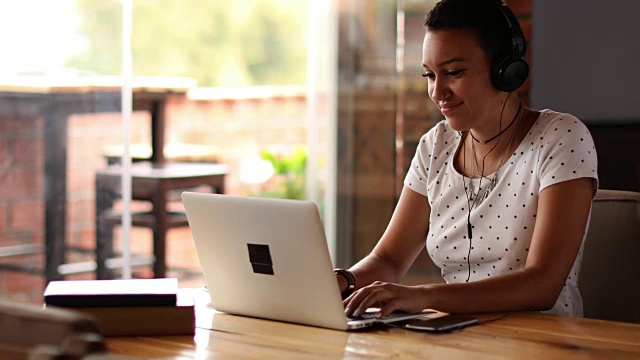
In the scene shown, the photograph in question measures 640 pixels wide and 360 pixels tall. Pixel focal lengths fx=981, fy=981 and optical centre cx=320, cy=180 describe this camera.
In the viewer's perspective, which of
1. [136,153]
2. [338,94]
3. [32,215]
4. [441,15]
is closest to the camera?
[441,15]

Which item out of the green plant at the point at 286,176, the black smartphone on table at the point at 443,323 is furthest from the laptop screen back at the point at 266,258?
the green plant at the point at 286,176

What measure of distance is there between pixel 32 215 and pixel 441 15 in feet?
6.22

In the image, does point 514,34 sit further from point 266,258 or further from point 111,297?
point 111,297

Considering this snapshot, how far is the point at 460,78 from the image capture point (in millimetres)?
1850

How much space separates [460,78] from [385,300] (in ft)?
1.74

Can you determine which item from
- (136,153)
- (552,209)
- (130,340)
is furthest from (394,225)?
(136,153)

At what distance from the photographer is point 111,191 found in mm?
3463

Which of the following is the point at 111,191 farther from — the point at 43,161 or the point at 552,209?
the point at 552,209

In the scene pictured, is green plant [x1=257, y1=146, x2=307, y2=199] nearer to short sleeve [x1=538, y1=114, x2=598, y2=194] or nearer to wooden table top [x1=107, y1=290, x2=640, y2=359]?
short sleeve [x1=538, y1=114, x2=598, y2=194]

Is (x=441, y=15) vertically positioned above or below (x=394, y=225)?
above

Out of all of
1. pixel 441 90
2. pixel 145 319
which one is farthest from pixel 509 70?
pixel 145 319

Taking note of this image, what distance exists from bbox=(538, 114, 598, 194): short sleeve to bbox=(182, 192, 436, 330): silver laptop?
0.40m

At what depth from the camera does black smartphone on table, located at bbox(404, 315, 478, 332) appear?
1445 millimetres

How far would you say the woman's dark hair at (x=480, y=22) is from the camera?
183cm
